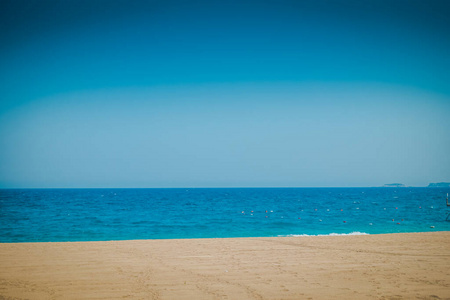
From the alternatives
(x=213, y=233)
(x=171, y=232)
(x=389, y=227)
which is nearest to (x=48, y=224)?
(x=171, y=232)

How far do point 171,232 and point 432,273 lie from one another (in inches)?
847

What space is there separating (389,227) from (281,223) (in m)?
10.5

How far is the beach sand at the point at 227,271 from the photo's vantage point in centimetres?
777

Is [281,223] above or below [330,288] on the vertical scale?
below

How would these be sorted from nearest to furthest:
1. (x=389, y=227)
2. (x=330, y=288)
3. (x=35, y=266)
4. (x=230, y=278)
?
(x=330, y=288), (x=230, y=278), (x=35, y=266), (x=389, y=227)

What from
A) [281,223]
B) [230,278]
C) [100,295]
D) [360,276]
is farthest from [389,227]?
[100,295]

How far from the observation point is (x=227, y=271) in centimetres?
985

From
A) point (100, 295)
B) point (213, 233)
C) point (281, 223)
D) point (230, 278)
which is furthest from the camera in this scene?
point (281, 223)

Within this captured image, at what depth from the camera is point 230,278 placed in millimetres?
9039

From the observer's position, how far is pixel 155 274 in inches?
378

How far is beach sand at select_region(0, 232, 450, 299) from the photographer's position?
777 cm

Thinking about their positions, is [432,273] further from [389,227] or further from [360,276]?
[389,227]

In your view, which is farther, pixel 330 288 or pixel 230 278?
pixel 230 278

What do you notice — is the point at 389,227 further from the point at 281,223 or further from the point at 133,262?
the point at 133,262
